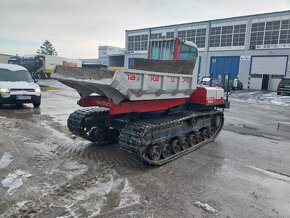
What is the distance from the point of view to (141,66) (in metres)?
7.24

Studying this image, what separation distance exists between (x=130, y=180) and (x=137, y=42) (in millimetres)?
43912

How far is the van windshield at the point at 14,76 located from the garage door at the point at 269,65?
94.2 ft

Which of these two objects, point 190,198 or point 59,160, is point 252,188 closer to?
point 190,198

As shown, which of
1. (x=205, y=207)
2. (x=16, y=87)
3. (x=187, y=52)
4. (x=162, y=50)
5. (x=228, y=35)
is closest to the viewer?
(x=205, y=207)

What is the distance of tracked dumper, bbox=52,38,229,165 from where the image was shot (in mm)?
5051

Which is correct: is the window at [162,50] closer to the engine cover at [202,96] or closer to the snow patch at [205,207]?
the engine cover at [202,96]

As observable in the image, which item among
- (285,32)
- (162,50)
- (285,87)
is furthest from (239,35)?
(162,50)

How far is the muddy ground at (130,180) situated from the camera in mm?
3881

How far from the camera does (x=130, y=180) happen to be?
15.9ft

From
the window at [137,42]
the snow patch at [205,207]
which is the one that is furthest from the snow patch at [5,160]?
the window at [137,42]

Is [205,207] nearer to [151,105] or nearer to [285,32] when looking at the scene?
[151,105]

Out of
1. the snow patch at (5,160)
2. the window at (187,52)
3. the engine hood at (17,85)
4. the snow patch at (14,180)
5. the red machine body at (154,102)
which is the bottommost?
the snow patch at (14,180)

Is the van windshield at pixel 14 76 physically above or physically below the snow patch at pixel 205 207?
above

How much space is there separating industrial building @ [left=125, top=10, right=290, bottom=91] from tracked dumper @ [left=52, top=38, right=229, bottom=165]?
2223 cm
